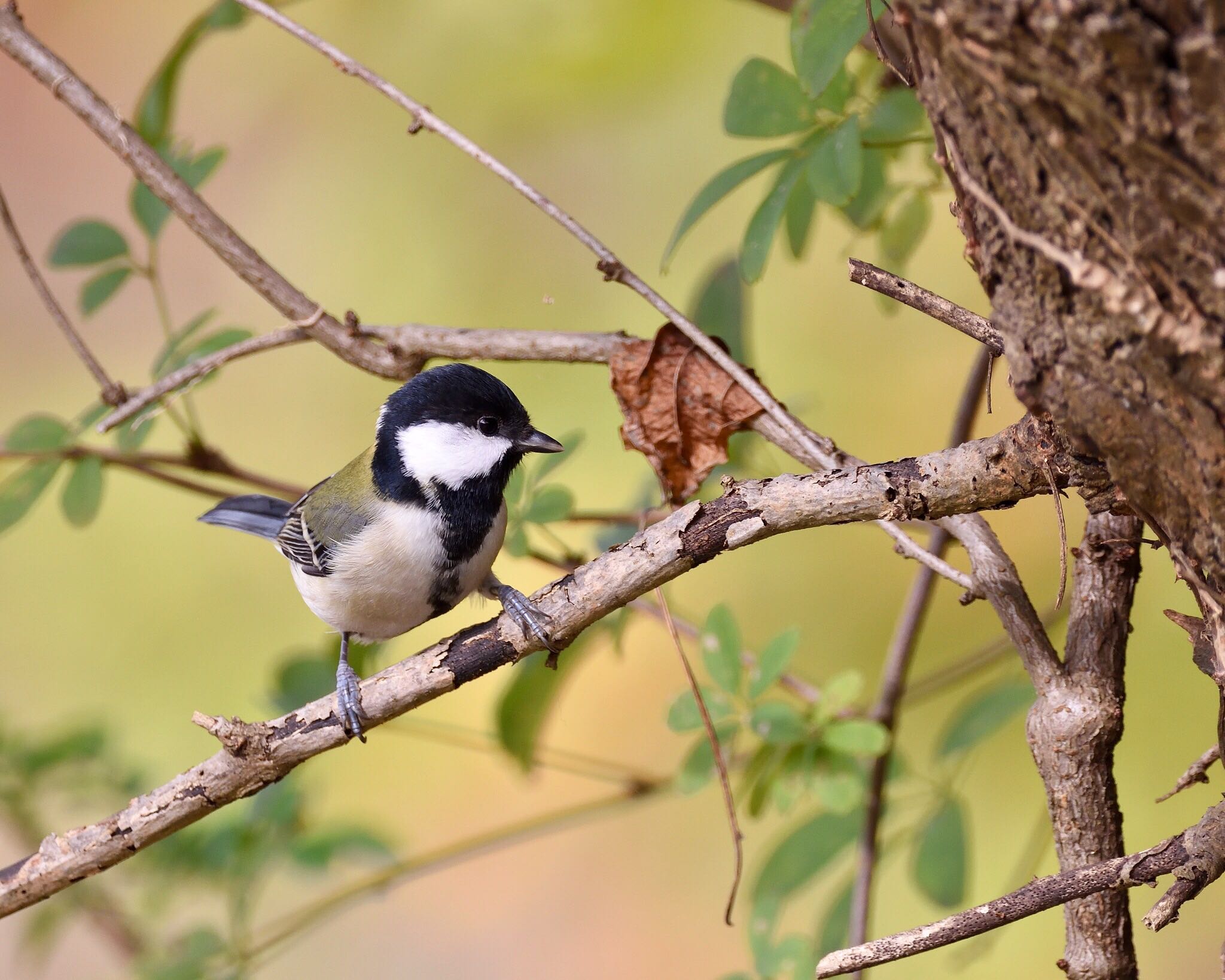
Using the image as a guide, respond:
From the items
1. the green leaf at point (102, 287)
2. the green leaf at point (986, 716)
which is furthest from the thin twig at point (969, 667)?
the green leaf at point (102, 287)

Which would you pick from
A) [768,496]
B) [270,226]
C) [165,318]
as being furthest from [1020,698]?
[270,226]

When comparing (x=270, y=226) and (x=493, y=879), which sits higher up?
(x=270, y=226)

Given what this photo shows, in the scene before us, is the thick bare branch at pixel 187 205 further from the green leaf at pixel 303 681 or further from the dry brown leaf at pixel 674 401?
the green leaf at pixel 303 681

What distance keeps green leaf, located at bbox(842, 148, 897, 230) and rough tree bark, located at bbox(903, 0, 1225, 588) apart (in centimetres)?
68

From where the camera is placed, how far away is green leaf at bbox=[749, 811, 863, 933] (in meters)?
1.49

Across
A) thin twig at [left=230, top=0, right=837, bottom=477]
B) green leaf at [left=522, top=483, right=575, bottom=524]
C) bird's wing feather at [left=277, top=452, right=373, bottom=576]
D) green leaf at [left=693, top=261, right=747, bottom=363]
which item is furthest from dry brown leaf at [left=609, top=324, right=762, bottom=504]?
bird's wing feather at [left=277, top=452, right=373, bottom=576]

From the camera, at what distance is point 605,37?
2869mm

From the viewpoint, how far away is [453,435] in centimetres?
148

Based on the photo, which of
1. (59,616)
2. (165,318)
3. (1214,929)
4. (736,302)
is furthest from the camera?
(59,616)

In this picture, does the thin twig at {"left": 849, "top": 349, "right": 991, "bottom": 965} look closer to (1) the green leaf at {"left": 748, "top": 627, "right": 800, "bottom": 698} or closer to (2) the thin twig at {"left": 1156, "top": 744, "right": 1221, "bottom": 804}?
(1) the green leaf at {"left": 748, "top": 627, "right": 800, "bottom": 698}

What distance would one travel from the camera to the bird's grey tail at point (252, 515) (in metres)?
1.85

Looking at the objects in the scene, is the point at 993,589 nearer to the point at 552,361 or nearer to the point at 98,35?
the point at 552,361

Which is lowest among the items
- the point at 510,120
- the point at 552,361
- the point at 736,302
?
the point at 552,361

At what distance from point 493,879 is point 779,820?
82 cm
